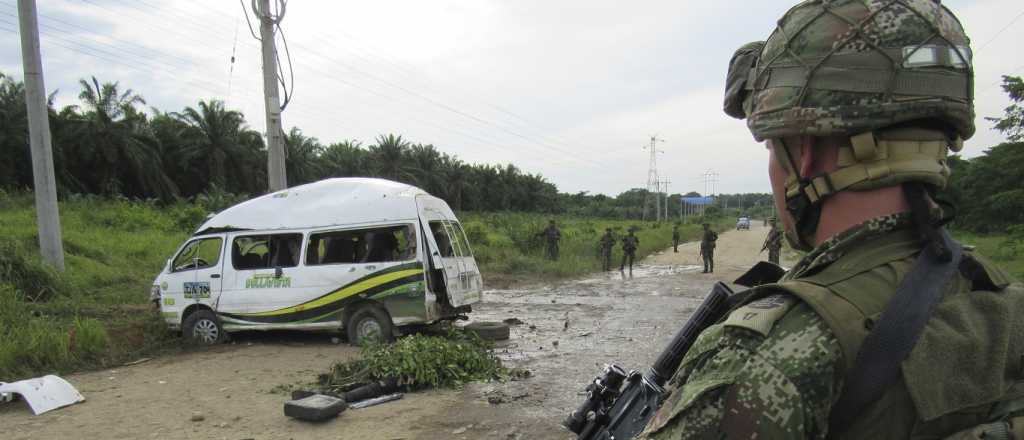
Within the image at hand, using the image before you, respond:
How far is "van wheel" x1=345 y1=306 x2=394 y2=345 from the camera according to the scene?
8.30 m

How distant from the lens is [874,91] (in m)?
1.22

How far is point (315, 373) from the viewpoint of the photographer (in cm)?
726

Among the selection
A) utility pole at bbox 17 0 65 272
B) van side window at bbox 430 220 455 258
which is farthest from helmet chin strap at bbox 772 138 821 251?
utility pole at bbox 17 0 65 272

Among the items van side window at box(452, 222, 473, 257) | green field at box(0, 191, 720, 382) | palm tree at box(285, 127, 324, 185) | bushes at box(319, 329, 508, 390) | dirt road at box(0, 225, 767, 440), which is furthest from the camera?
palm tree at box(285, 127, 324, 185)

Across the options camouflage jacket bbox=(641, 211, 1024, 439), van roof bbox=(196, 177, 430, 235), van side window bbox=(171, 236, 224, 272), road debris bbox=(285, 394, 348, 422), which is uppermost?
van roof bbox=(196, 177, 430, 235)

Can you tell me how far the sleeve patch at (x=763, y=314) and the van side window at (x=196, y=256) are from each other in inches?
360

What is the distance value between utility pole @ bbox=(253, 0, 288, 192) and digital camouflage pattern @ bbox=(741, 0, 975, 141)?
37.4 ft

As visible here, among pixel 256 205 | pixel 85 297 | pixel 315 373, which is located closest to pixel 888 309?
pixel 315 373

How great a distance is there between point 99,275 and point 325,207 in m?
7.38

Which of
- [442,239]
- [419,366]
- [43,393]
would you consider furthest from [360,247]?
[43,393]

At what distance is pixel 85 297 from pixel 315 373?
6686mm

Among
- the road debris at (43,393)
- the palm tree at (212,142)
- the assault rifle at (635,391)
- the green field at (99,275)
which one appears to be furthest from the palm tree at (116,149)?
the assault rifle at (635,391)

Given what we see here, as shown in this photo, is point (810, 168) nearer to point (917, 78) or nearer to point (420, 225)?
point (917, 78)

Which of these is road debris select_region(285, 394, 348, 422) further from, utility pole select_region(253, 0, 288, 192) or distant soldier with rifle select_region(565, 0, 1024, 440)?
utility pole select_region(253, 0, 288, 192)
